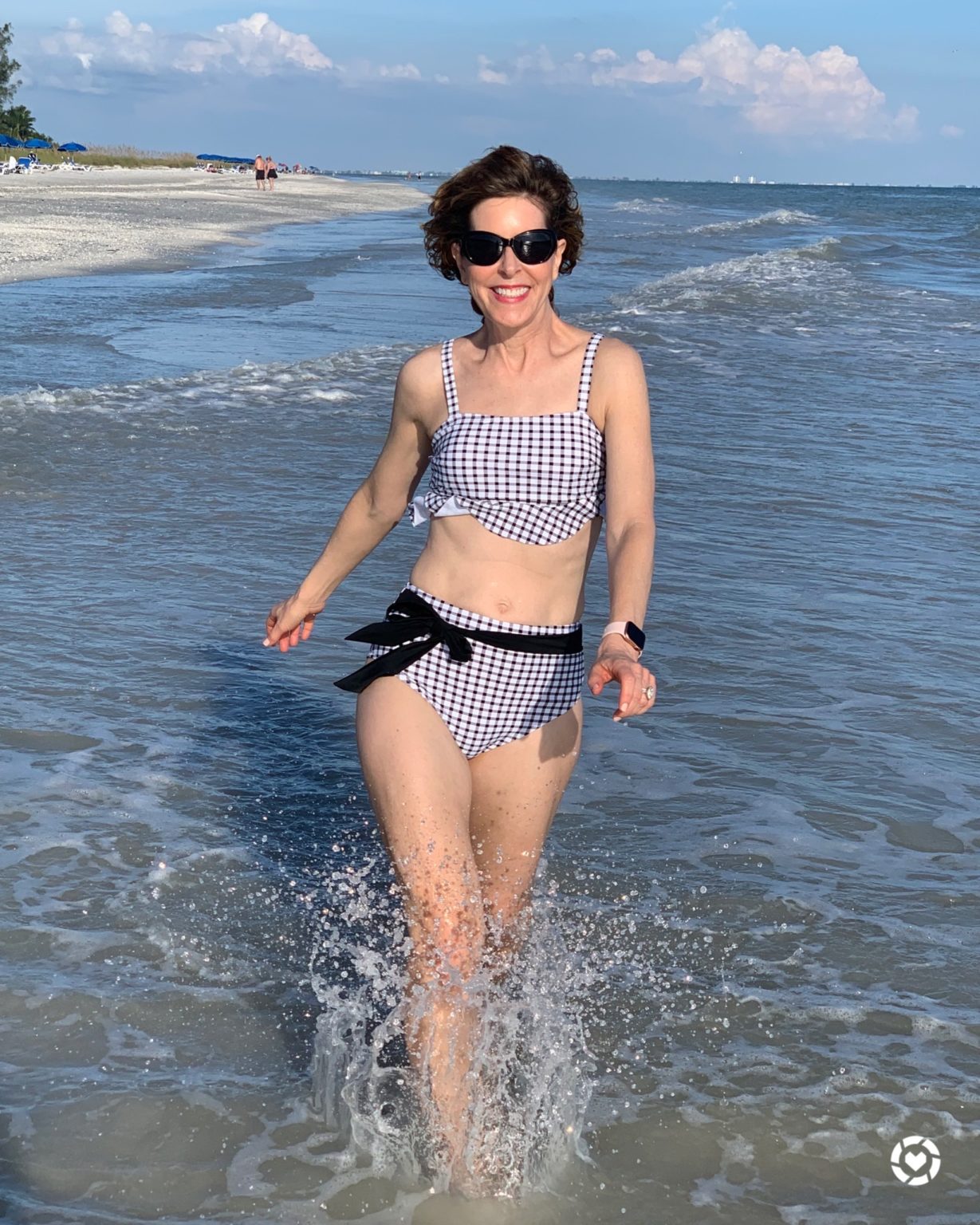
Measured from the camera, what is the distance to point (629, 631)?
310 centimetres

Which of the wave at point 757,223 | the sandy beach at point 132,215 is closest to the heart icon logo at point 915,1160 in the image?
the sandy beach at point 132,215

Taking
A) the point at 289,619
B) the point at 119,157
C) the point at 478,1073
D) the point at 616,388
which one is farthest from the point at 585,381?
the point at 119,157

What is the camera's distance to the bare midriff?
3430 mm

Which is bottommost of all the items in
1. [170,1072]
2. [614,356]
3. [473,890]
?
[170,1072]

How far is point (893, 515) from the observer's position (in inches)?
363

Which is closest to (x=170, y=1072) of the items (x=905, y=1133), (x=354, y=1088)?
(x=354, y=1088)

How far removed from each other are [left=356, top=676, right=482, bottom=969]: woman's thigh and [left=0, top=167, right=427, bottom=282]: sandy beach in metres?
20.3

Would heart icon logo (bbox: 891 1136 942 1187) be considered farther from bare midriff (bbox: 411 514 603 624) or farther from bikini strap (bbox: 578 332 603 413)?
bikini strap (bbox: 578 332 603 413)

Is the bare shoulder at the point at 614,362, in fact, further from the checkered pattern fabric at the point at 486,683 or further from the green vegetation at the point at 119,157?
the green vegetation at the point at 119,157

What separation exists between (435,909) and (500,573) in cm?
79

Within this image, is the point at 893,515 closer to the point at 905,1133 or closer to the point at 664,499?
the point at 664,499

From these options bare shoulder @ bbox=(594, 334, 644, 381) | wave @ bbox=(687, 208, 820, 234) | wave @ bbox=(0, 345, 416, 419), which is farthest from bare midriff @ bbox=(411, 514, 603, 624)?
wave @ bbox=(687, 208, 820, 234)

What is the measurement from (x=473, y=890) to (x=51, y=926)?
1576 millimetres

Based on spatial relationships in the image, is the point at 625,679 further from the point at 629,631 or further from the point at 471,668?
the point at 471,668
